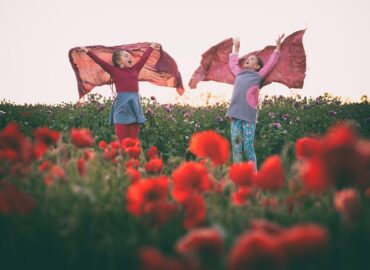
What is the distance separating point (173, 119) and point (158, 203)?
6410mm

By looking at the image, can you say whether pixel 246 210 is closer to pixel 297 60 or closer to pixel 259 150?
pixel 259 150

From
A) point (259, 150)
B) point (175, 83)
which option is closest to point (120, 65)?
point (175, 83)

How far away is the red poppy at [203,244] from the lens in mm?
869

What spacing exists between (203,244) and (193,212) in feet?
1.36

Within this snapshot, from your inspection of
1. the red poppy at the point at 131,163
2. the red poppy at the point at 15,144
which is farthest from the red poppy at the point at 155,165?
the red poppy at the point at 15,144

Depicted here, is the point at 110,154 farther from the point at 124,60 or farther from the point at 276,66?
the point at 276,66

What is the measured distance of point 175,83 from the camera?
7109 millimetres

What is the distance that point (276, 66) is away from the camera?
6.97 meters

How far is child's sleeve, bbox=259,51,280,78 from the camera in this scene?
17.6 ft

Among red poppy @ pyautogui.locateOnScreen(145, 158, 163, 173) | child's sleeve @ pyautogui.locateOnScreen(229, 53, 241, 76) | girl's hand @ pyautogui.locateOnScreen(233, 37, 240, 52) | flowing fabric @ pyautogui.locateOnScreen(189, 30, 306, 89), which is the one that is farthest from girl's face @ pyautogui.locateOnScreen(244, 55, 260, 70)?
red poppy @ pyautogui.locateOnScreen(145, 158, 163, 173)

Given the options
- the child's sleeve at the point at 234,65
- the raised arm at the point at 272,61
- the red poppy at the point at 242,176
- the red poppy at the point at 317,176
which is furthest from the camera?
the child's sleeve at the point at 234,65

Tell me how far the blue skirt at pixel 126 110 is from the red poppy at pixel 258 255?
4715 millimetres

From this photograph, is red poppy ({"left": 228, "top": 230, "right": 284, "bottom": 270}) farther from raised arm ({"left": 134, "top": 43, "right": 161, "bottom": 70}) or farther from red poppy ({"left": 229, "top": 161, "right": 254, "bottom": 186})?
raised arm ({"left": 134, "top": 43, "right": 161, "bottom": 70})

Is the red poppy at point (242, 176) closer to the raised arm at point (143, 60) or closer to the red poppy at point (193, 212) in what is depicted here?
the red poppy at point (193, 212)
